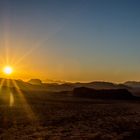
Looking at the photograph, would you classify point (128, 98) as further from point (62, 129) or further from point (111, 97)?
point (62, 129)

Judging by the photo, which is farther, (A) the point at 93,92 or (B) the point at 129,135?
(A) the point at 93,92

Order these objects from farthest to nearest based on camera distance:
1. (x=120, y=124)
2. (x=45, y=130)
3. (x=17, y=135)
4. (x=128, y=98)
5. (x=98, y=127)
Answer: (x=128, y=98) → (x=120, y=124) → (x=98, y=127) → (x=45, y=130) → (x=17, y=135)

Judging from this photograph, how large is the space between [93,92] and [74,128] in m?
59.5

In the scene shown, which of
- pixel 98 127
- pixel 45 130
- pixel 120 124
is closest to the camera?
pixel 45 130

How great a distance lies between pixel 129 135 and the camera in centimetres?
2192

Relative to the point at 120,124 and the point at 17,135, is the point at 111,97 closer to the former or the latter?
the point at 120,124

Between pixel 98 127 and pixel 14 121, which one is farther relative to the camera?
pixel 14 121

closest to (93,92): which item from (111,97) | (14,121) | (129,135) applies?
(111,97)

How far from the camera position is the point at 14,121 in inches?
1125

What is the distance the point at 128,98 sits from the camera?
254 feet

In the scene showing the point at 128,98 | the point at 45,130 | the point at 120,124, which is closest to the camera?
the point at 45,130

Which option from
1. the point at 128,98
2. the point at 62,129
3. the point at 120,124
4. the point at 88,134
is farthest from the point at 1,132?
the point at 128,98

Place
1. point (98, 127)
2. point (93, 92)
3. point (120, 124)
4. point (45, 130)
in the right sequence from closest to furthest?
1. point (45, 130)
2. point (98, 127)
3. point (120, 124)
4. point (93, 92)

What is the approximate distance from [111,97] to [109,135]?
58.0 metres
